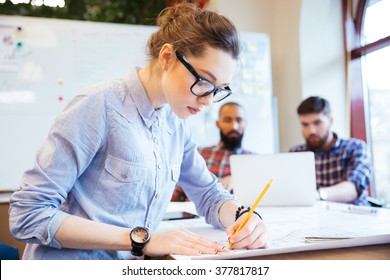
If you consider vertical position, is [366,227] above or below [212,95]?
below

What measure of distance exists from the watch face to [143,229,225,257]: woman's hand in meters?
0.01

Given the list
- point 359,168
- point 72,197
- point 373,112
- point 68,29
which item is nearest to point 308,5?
point 373,112

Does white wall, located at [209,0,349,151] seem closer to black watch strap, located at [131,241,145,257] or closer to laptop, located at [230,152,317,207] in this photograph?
laptop, located at [230,152,317,207]

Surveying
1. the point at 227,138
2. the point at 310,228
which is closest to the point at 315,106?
the point at 227,138

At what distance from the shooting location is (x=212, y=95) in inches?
37.3

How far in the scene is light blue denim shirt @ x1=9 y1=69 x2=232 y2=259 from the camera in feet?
2.78

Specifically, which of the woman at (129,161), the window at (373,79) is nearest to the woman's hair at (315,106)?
the window at (373,79)

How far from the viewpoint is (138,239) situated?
820 mm

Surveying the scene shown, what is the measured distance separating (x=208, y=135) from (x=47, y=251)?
7.13 ft

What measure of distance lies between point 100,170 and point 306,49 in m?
2.51

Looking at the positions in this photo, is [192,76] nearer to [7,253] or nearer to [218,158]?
[7,253]

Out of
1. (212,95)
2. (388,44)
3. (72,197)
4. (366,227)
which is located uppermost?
(388,44)

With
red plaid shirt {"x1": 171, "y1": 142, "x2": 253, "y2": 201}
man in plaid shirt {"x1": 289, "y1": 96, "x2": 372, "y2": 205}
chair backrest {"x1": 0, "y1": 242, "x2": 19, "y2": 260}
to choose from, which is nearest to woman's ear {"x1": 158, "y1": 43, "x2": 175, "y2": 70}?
chair backrest {"x1": 0, "y1": 242, "x2": 19, "y2": 260}
